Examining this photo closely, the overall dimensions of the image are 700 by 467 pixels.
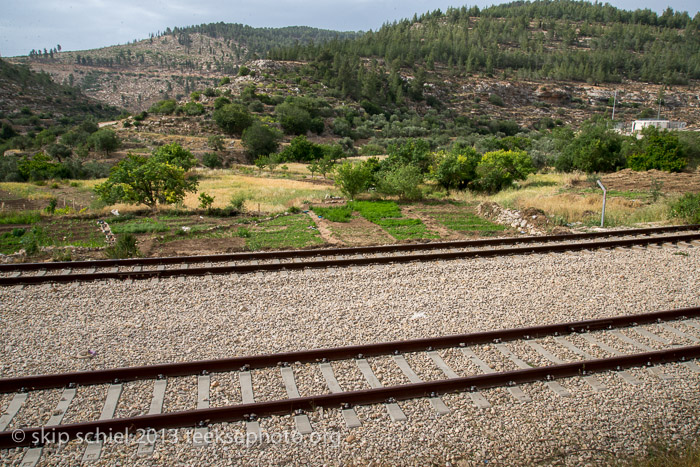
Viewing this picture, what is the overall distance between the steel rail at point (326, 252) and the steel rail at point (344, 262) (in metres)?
0.85

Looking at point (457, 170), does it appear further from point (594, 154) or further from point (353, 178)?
point (594, 154)

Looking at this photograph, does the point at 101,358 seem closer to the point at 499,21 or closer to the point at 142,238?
the point at 142,238

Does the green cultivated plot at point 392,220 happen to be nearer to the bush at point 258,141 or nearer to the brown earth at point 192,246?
the brown earth at point 192,246

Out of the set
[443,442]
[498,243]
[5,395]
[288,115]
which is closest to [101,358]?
[5,395]

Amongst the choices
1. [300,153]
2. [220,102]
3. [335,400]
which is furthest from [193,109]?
[335,400]

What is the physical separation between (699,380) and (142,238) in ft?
46.5

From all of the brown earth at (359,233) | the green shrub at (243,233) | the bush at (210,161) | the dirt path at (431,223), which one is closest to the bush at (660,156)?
the dirt path at (431,223)

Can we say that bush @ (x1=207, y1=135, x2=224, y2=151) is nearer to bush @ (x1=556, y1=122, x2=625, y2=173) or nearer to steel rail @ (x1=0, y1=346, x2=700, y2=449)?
bush @ (x1=556, y1=122, x2=625, y2=173)

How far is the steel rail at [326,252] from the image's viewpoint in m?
11.0

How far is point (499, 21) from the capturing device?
17562 cm

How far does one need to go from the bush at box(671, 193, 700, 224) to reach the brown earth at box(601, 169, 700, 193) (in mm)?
8314

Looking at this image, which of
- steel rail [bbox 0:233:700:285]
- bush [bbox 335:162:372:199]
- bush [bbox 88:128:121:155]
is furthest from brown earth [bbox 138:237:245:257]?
bush [bbox 88:128:121:155]

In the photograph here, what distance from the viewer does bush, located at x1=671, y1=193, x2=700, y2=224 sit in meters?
16.9

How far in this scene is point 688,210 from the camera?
17.2m
